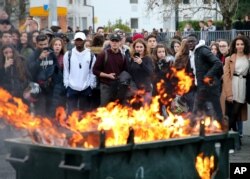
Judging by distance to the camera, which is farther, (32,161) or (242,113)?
(242,113)

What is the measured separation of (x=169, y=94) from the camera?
12750 mm

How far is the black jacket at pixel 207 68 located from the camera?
1198 cm

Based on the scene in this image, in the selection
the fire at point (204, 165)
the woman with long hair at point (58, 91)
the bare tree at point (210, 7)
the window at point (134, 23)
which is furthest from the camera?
the window at point (134, 23)

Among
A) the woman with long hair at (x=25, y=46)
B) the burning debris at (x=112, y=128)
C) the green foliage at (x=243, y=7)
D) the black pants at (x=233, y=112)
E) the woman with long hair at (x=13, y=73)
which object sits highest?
the green foliage at (x=243, y=7)

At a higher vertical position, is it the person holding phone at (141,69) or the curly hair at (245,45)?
the curly hair at (245,45)

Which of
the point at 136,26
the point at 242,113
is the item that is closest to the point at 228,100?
the point at 242,113

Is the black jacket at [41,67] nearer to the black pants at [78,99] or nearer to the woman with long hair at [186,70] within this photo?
the black pants at [78,99]

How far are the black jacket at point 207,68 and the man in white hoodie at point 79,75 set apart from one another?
5.09ft

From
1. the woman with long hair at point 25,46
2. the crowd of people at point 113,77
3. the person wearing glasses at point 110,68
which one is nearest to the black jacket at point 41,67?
the crowd of people at point 113,77

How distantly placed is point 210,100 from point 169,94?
78 cm

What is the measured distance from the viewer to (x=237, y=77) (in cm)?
1229

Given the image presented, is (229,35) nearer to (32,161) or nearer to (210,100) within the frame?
(210,100)

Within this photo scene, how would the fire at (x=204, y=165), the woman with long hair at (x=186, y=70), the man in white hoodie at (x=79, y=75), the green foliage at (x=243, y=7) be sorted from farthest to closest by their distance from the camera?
the green foliage at (x=243, y=7) → the woman with long hair at (x=186, y=70) → the man in white hoodie at (x=79, y=75) → the fire at (x=204, y=165)

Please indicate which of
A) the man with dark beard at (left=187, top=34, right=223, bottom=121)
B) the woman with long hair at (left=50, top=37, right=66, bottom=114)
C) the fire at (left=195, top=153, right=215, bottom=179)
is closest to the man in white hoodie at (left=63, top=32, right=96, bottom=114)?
the woman with long hair at (left=50, top=37, right=66, bottom=114)
